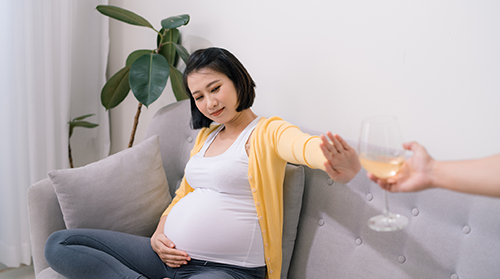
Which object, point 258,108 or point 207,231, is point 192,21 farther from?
point 207,231

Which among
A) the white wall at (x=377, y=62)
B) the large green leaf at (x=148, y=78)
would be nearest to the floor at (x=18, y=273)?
the large green leaf at (x=148, y=78)

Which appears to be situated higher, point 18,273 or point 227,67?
point 227,67

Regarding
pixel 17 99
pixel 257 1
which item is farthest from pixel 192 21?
pixel 17 99

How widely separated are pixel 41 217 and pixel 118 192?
294 millimetres

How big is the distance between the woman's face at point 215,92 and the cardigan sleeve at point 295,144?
0.16 m

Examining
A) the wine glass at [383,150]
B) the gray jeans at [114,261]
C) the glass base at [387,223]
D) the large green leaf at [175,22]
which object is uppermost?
the large green leaf at [175,22]

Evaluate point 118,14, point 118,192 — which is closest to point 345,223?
point 118,192

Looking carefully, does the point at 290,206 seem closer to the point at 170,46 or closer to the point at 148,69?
the point at 148,69

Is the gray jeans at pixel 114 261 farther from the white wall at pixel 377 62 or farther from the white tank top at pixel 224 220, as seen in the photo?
the white wall at pixel 377 62

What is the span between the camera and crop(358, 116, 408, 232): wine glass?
0.59 meters

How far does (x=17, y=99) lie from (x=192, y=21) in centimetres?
110

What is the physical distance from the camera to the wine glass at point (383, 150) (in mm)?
593

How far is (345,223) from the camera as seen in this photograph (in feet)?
3.88

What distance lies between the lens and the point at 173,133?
1.77 meters
